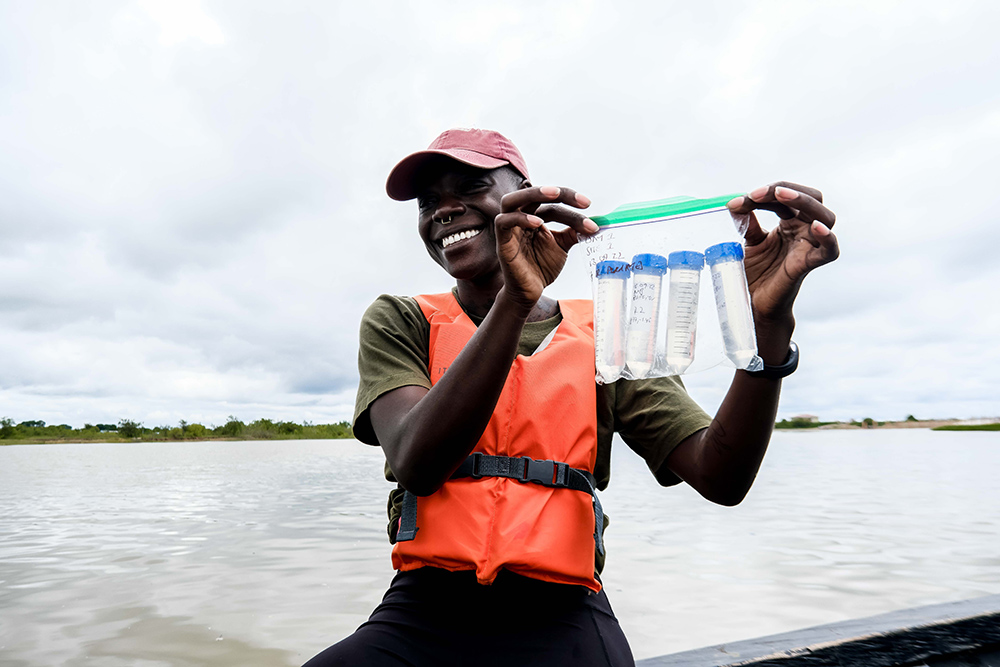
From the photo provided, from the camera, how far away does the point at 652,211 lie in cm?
172

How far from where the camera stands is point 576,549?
1770mm

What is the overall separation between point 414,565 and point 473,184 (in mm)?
1250

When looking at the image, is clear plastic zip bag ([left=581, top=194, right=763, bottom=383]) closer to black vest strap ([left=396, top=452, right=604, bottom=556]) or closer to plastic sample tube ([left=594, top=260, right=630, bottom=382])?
plastic sample tube ([left=594, top=260, right=630, bottom=382])

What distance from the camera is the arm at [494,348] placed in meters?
1.51

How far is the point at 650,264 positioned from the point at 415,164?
90 centimetres

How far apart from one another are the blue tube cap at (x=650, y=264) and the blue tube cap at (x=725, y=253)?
13 centimetres

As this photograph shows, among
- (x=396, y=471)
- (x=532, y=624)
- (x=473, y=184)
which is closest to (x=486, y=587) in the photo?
(x=532, y=624)

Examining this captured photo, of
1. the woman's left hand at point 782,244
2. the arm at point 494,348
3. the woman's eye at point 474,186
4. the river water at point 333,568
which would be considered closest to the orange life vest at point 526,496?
the arm at point 494,348

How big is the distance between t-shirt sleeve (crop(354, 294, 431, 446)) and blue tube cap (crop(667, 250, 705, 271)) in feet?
2.74

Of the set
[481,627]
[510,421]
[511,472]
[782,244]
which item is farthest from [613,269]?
[481,627]

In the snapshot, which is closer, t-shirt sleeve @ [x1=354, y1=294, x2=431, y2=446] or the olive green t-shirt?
t-shirt sleeve @ [x1=354, y1=294, x2=431, y2=446]

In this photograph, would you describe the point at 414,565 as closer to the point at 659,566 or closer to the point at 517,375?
the point at 517,375

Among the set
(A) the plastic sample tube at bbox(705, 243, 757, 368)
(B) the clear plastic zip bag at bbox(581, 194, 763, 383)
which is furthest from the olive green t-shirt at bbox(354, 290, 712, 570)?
(A) the plastic sample tube at bbox(705, 243, 757, 368)

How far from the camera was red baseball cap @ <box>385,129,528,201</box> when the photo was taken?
204 centimetres
